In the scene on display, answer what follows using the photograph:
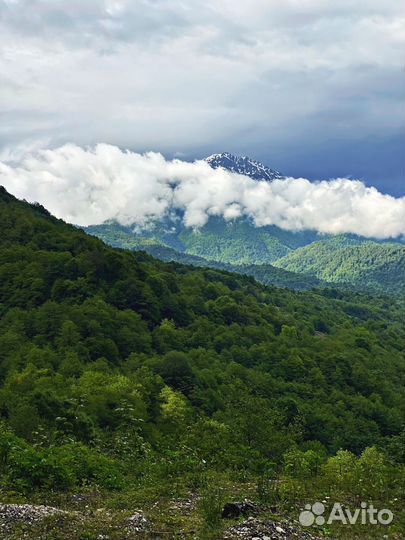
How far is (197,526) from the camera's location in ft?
70.4

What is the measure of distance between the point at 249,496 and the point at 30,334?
76179 mm

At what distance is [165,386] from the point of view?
7962cm

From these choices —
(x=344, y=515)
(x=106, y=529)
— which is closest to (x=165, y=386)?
(x=344, y=515)

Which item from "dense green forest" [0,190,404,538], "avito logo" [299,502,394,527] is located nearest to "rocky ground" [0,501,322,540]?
"avito logo" [299,502,394,527]

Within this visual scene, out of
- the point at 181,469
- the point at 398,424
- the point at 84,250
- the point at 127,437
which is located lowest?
the point at 398,424

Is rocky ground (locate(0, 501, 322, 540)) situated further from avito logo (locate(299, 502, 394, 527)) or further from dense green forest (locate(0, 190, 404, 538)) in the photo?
dense green forest (locate(0, 190, 404, 538))

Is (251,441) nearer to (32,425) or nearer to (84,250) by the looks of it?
(32,425)

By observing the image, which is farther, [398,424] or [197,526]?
[398,424]

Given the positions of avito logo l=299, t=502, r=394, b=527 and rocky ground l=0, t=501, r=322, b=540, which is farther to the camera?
avito logo l=299, t=502, r=394, b=527

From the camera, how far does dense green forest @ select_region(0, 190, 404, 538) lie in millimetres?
31281

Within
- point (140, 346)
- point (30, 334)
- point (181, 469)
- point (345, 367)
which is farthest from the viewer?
point (345, 367)

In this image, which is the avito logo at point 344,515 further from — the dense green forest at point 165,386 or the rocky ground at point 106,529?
the rocky ground at point 106,529

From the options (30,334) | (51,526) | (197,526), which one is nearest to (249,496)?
(197,526)

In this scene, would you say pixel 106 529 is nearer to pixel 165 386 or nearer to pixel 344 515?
pixel 344 515
